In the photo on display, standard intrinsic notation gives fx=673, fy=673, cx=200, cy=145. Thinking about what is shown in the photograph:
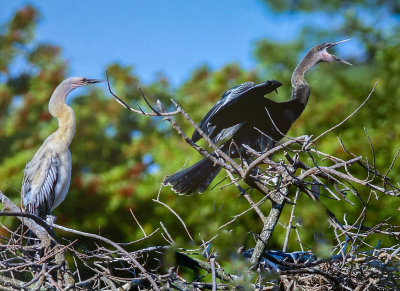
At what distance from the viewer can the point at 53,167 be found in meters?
4.79

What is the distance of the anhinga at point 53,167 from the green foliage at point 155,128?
441 mm

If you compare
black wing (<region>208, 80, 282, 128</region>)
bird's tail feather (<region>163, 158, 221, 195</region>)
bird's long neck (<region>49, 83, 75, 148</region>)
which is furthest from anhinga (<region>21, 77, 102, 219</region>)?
black wing (<region>208, 80, 282, 128</region>)

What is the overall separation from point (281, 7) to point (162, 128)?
21.9 ft

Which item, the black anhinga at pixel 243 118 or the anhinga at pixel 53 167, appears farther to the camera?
the anhinga at pixel 53 167

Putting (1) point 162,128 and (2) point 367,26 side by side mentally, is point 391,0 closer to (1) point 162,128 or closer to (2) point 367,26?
(2) point 367,26

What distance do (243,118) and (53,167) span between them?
1.72 m

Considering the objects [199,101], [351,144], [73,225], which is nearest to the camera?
[351,144]

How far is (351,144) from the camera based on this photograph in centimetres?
596

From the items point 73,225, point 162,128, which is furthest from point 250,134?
point 162,128

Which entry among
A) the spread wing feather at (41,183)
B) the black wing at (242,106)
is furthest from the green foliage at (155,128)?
the black wing at (242,106)

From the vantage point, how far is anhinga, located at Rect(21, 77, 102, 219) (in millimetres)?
4676

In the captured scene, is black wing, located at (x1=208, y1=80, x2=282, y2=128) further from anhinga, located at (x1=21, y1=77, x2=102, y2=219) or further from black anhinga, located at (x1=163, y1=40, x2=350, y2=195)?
anhinga, located at (x1=21, y1=77, x2=102, y2=219)

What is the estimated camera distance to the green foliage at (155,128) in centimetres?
591

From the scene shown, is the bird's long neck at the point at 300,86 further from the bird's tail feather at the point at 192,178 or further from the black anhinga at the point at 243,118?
the bird's tail feather at the point at 192,178
